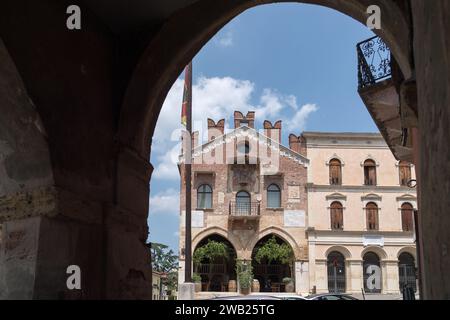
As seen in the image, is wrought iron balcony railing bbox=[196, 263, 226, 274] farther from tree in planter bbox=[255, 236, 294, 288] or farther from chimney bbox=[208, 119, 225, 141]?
chimney bbox=[208, 119, 225, 141]

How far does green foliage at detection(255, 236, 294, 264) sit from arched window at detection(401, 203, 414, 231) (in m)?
6.83

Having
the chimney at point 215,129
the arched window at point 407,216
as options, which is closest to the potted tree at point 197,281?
the chimney at point 215,129

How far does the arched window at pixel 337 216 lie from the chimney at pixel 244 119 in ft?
22.6

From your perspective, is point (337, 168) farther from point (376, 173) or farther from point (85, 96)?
point (85, 96)

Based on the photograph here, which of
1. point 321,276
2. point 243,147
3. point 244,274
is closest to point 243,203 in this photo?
point 243,147

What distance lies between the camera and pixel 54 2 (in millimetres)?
4805

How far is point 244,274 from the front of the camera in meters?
30.5

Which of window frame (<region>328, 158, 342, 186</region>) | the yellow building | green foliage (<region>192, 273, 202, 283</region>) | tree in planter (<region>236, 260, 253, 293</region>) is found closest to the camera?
tree in planter (<region>236, 260, 253, 293</region>)

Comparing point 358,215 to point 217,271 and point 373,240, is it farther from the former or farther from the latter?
point 217,271

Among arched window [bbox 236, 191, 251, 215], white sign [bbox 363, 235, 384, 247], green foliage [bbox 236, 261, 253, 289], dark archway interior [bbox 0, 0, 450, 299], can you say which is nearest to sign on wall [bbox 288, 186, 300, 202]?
arched window [bbox 236, 191, 251, 215]

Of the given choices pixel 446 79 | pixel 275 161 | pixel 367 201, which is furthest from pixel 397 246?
pixel 446 79

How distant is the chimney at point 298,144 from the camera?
33656 mm

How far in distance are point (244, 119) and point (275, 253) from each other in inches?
334

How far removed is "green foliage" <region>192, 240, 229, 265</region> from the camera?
31.1m
